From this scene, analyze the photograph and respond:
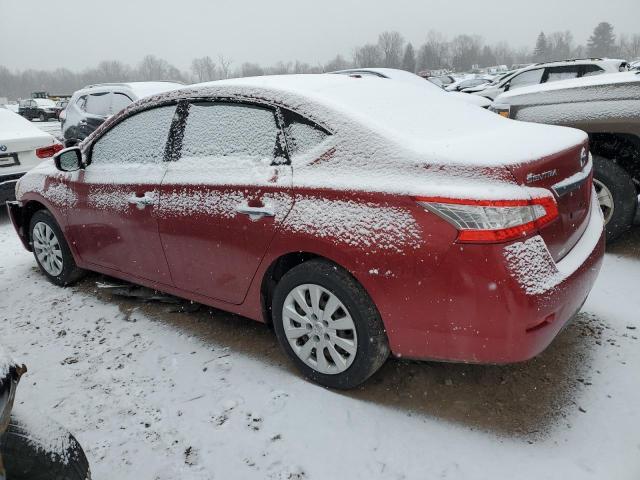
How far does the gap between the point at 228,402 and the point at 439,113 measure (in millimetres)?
1964

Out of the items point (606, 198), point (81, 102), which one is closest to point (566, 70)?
point (606, 198)

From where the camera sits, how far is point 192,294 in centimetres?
316

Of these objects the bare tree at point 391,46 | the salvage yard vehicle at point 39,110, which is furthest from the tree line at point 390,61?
the salvage yard vehicle at point 39,110

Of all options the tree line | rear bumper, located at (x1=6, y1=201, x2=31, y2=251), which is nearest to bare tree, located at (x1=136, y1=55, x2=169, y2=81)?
the tree line

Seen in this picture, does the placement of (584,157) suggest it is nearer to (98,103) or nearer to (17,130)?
(17,130)

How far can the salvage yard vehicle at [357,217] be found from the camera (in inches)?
80.0

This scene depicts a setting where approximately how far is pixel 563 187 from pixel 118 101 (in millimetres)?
8180

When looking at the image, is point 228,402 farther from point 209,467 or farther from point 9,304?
point 9,304

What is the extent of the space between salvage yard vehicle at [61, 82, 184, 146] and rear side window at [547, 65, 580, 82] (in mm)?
7998

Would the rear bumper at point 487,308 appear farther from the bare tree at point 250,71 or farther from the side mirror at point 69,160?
the bare tree at point 250,71

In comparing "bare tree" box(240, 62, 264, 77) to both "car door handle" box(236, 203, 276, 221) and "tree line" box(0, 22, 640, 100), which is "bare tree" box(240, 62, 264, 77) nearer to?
"tree line" box(0, 22, 640, 100)

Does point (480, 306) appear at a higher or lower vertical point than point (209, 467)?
higher

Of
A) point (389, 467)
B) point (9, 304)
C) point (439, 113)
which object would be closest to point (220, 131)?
point (439, 113)

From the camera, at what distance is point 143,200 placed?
125 inches
